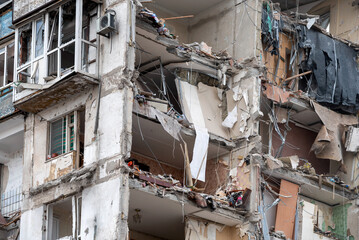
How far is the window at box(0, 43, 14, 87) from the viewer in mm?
32469

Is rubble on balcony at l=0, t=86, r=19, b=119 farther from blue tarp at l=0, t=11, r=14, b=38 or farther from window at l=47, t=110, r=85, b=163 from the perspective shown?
blue tarp at l=0, t=11, r=14, b=38

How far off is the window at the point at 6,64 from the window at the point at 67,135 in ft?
8.40

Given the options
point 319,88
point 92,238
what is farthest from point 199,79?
point 92,238

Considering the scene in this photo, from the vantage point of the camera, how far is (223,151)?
1309 inches

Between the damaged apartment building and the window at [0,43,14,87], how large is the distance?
60mm

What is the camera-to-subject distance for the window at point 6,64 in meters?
32.5

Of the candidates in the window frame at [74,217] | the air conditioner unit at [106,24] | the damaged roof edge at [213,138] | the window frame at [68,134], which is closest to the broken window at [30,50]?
the window frame at [68,134]

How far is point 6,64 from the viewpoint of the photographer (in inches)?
1280

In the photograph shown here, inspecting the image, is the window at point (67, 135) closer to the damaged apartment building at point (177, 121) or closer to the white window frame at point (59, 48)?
the damaged apartment building at point (177, 121)

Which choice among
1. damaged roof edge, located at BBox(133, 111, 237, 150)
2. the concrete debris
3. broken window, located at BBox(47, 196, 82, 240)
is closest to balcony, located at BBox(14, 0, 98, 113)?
damaged roof edge, located at BBox(133, 111, 237, 150)

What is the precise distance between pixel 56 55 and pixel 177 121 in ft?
13.2

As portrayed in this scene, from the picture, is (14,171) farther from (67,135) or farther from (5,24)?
(5,24)

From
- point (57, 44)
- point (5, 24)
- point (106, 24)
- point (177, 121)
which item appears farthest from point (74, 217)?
point (5, 24)

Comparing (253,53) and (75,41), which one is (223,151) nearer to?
(253,53)
